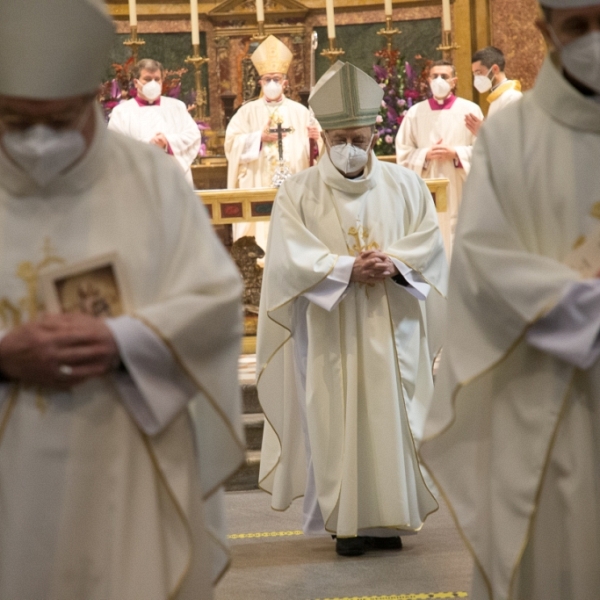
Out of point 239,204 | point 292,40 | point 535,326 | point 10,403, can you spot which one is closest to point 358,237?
point 535,326

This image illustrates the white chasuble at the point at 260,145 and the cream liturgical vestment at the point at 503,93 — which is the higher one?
the cream liturgical vestment at the point at 503,93

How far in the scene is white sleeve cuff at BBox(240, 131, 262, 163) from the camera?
11204mm

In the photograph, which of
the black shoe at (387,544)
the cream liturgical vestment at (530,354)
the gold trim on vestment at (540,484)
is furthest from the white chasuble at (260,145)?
the gold trim on vestment at (540,484)

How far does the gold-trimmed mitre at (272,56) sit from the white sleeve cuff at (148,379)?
8.84m

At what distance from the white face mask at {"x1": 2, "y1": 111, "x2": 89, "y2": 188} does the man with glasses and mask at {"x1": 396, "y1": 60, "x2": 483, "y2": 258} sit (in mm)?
8592

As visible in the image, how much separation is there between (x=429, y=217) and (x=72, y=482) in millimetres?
3380

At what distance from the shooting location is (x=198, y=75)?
11.4 metres

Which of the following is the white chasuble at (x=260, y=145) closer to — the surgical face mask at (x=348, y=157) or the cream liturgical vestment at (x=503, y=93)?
the cream liturgical vestment at (x=503, y=93)

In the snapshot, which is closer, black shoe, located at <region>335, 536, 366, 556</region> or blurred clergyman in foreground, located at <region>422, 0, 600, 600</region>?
blurred clergyman in foreground, located at <region>422, 0, 600, 600</region>

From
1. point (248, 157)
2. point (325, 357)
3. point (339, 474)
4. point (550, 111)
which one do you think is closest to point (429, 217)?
point (325, 357)

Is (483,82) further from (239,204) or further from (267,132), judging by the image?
(239,204)

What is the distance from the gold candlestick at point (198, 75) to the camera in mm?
10812

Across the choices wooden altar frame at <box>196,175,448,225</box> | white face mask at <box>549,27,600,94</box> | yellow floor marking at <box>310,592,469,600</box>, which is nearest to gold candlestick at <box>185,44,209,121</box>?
wooden altar frame at <box>196,175,448,225</box>

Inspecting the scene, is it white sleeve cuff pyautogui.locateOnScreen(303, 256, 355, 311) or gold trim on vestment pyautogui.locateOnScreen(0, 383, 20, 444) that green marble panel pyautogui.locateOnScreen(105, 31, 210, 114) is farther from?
gold trim on vestment pyautogui.locateOnScreen(0, 383, 20, 444)
